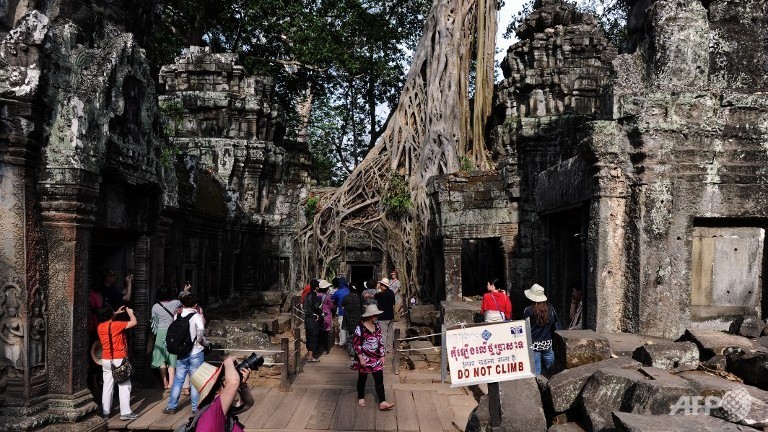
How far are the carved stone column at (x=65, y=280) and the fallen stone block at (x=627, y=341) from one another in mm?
4452

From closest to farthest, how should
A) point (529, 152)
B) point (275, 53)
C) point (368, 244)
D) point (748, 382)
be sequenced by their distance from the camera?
1. point (748, 382)
2. point (529, 152)
3. point (368, 244)
4. point (275, 53)

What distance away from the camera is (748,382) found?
165 inches

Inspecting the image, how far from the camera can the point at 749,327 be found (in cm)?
512

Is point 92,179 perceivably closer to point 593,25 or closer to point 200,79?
point 200,79

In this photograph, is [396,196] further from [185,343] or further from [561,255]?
[185,343]

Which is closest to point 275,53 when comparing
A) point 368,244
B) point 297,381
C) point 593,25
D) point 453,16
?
point 453,16

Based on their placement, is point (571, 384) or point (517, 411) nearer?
point (517, 411)

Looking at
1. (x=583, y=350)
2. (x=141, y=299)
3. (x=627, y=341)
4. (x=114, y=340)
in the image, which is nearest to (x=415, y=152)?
(x=141, y=299)

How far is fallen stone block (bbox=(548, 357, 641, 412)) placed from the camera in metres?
4.41

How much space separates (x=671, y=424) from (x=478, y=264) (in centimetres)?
1279

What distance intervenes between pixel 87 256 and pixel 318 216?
12070 mm

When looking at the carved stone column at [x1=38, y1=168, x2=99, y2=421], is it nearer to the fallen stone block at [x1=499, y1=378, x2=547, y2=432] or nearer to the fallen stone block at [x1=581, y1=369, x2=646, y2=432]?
the fallen stone block at [x1=499, y1=378, x2=547, y2=432]

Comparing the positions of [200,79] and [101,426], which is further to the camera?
[200,79]

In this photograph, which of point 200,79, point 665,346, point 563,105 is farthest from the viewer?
point 200,79
